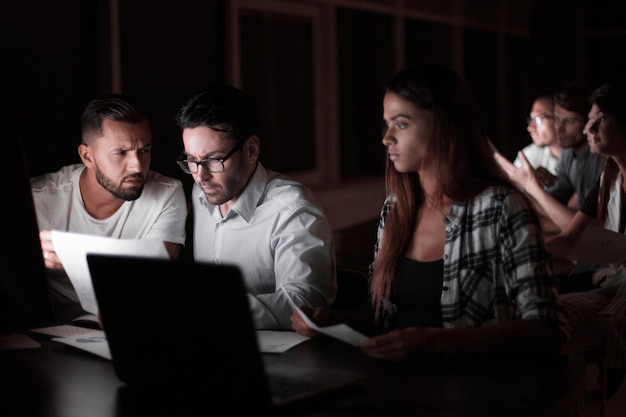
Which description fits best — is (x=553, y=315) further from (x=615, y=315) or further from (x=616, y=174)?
(x=616, y=174)

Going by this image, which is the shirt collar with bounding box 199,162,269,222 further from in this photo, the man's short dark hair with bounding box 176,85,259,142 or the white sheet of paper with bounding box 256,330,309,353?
the white sheet of paper with bounding box 256,330,309,353

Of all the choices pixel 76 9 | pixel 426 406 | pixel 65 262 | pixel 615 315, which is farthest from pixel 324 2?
pixel 426 406

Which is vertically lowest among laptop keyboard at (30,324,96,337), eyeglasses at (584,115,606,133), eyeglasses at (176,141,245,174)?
laptop keyboard at (30,324,96,337)

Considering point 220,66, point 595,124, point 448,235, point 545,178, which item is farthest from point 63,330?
point 545,178

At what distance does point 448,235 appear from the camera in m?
2.06

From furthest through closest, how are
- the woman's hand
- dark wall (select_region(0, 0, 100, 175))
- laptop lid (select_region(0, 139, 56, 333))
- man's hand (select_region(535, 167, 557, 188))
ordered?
man's hand (select_region(535, 167, 557, 188)), dark wall (select_region(0, 0, 100, 175)), the woman's hand, laptop lid (select_region(0, 139, 56, 333))

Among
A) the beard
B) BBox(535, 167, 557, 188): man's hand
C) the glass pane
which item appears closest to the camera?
the beard

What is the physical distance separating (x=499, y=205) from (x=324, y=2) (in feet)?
11.3

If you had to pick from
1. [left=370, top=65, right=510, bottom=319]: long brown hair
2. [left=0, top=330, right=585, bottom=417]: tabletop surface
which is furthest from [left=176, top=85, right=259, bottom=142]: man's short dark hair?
[left=0, top=330, right=585, bottom=417]: tabletop surface

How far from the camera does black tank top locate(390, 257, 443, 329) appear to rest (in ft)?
6.88

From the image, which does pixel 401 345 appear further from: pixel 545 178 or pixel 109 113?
pixel 545 178

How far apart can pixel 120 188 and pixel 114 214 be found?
96mm

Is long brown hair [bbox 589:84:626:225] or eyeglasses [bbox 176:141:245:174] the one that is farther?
long brown hair [bbox 589:84:626:225]

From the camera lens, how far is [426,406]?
1499mm
